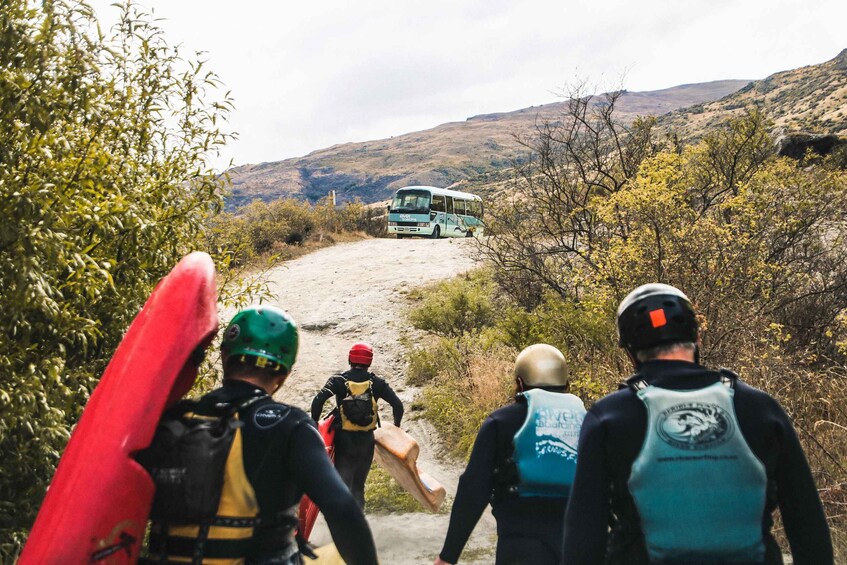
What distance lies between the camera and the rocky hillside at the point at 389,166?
13612 cm

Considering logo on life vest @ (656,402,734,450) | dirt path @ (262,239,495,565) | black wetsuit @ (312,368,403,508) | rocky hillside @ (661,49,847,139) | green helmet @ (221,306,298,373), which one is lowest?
dirt path @ (262,239,495,565)

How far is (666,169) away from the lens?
927 centimetres

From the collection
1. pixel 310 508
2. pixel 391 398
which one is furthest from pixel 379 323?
pixel 310 508

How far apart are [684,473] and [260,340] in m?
1.40

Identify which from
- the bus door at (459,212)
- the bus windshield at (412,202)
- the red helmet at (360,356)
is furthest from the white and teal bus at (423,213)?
the red helmet at (360,356)

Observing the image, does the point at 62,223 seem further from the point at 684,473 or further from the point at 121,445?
the point at 684,473

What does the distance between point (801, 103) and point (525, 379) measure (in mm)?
45702

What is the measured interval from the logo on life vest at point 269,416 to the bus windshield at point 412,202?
2836cm

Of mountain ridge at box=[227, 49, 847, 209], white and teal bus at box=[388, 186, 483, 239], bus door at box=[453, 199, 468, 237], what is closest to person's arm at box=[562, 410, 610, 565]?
white and teal bus at box=[388, 186, 483, 239]

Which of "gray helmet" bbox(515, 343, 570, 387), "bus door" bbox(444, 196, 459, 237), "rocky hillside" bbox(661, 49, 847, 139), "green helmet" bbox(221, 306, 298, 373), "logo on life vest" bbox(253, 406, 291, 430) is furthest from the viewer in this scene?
"rocky hillside" bbox(661, 49, 847, 139)

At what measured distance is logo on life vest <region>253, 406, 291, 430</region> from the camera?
1.98 metres

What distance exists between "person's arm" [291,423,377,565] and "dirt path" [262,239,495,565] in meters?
4.42

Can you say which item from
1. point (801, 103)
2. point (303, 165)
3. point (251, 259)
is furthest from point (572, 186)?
point (303, 165)

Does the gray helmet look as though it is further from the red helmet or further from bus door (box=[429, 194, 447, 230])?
bus door (box=[429, 194, 447, 230])
